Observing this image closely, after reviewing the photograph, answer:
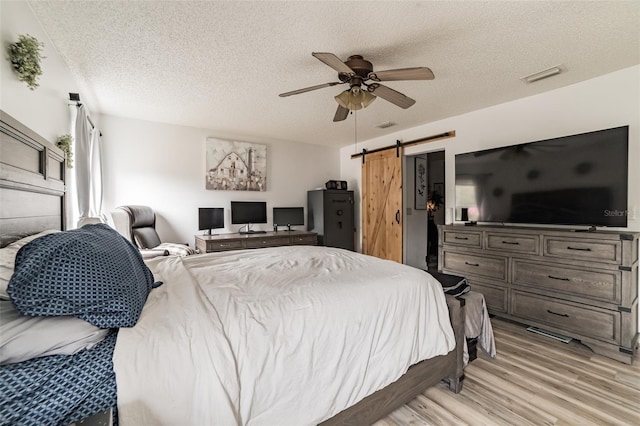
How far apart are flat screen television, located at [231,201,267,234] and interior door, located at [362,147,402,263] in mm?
2020

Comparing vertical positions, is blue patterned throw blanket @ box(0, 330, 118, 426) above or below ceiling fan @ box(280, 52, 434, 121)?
below

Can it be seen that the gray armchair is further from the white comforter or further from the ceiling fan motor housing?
the ceiling fan motor housing

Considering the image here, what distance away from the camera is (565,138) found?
2.64 m

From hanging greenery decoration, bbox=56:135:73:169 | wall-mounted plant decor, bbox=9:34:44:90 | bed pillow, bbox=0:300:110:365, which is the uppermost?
wall-mounted plant decor, bbox=9:34:44:90

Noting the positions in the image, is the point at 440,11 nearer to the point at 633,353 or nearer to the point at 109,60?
the point at 109,60

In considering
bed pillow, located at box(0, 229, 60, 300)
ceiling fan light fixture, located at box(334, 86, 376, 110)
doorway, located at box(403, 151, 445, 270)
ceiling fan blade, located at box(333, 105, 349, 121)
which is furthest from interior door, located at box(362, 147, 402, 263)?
bed pillow, located at box(0, 229, 60, 300)

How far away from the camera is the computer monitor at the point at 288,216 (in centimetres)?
489

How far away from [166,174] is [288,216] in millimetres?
2059

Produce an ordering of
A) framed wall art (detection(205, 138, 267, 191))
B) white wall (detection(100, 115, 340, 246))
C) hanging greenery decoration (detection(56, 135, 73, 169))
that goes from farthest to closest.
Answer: framed wall art (detection(205, 138, 267, 191)) → white wall (detection(100, 115, 340, 246)) → hanging greenery decoration (detection(56, 135, 73, 169))

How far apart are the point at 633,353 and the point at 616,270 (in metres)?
0.68

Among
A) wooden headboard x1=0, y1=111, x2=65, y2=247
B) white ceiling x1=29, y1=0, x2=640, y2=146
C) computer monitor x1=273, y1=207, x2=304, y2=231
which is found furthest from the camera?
computer monitor x1=273, y1=207, x2=304, y2=231

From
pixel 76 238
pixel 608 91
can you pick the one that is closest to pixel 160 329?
pixel 76 238

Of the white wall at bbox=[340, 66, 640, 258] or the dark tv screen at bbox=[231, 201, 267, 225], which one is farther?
the dark tv screen at bbox=[231, 201, 267, 225]

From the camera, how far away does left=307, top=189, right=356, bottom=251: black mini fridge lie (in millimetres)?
4969
